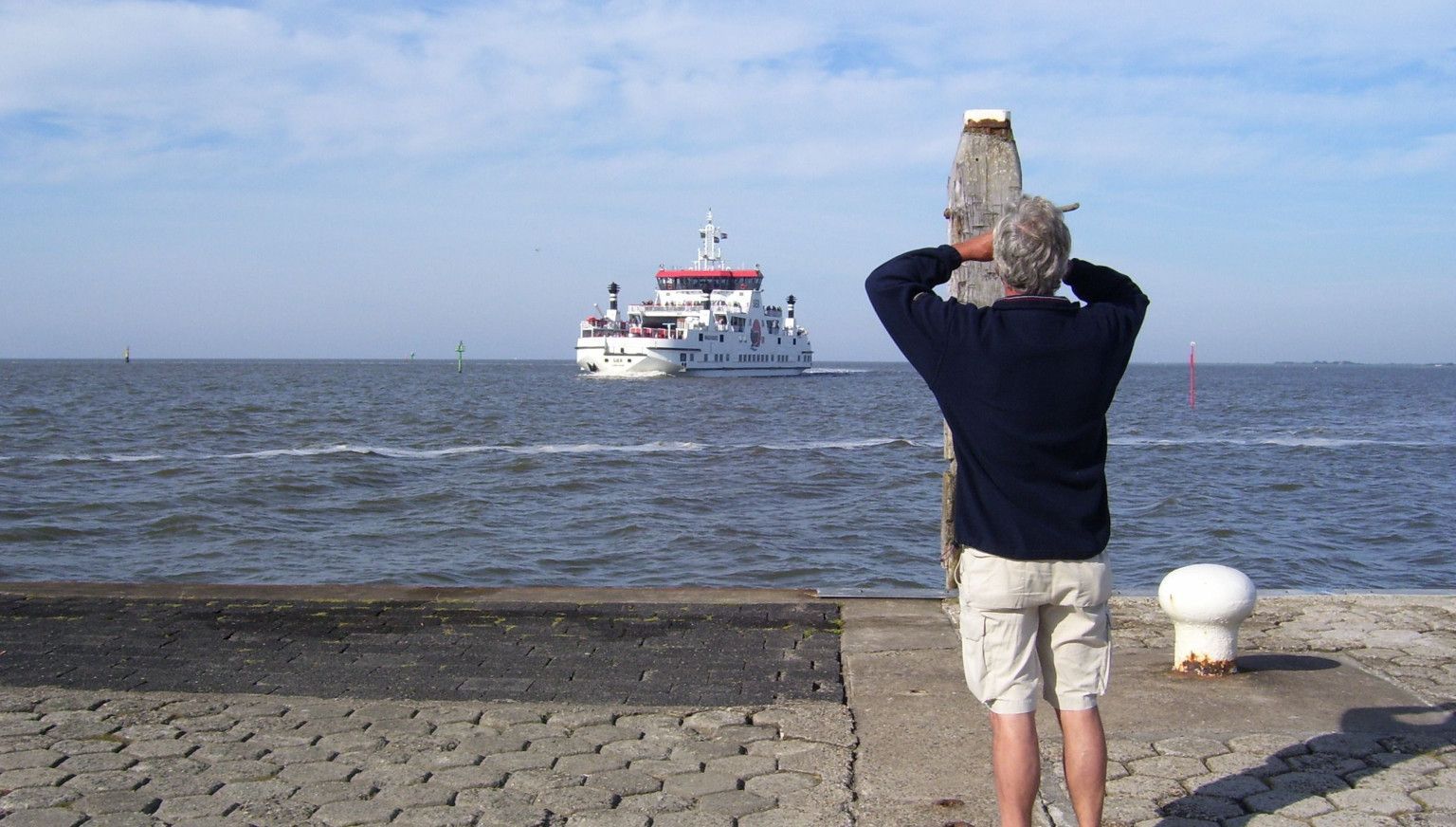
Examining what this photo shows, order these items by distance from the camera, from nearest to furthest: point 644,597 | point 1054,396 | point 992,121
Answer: point 1054,396 → point 992,121 → point 644,597

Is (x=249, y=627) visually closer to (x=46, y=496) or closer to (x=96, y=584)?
(x=96, y=584)

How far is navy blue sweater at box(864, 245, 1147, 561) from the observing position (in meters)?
2.63

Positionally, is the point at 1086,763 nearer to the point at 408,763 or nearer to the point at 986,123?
the point at 408,763

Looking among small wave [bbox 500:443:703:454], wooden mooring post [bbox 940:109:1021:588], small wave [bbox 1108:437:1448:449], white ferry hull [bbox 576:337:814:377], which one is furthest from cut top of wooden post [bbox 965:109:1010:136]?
white ferry hull [bbox 576:337:814:377]

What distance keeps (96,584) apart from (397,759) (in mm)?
3274

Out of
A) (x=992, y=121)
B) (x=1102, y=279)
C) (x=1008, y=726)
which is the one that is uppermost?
(x=992, y=121)

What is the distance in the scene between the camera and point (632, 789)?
3.42 meters

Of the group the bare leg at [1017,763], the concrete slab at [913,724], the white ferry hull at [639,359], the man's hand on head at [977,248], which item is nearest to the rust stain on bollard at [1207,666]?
the concrete slab at [913,724]

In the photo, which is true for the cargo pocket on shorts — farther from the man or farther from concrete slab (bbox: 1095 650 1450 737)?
concrete slab (bbox: 1095 650 1450 737)

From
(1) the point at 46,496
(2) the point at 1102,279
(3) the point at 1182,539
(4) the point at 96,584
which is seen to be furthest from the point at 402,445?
(2) the point at 1102,279

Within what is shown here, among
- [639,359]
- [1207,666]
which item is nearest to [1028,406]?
[1207,666]

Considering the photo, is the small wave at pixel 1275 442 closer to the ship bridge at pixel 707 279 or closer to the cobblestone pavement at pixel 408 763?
the cobblestone pavement at pixel 408 763

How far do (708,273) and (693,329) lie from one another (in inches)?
238

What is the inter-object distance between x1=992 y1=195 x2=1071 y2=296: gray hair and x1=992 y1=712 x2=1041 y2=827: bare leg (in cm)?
94
